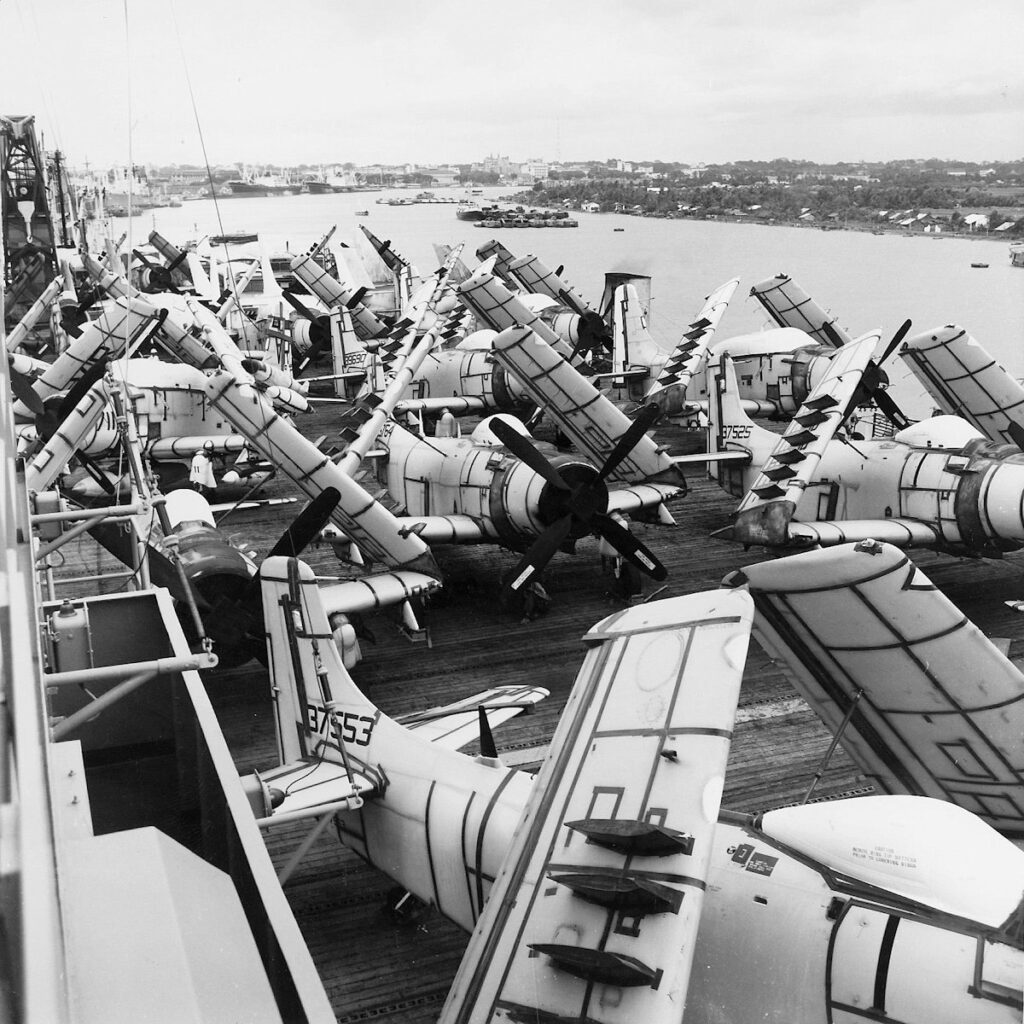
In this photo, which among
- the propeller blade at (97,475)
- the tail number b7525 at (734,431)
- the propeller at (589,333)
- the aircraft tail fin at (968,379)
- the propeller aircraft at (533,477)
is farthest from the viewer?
the propeller at (589,333)

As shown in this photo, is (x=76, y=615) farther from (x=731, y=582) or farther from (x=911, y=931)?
(x=911, y=931)

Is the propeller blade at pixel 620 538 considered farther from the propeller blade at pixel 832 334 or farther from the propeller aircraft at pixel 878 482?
the propeller blade at pixel 832 334

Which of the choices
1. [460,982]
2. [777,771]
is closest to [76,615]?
[460,982]

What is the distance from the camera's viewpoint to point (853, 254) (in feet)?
214

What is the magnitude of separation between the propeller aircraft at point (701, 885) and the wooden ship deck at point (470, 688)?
203cm

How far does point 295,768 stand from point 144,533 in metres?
3.84

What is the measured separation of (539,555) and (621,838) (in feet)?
34.5

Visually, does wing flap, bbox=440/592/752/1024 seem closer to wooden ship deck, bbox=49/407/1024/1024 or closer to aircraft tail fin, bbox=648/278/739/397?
wooden ship deck, bbox=49/407/1024/1024

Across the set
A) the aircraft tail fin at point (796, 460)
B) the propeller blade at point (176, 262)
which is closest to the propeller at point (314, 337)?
the propeller blade at point (176, 262)

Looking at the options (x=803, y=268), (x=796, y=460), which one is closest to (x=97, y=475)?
(x=796, y=460)

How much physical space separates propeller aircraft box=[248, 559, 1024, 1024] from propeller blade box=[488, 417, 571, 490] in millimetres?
8766

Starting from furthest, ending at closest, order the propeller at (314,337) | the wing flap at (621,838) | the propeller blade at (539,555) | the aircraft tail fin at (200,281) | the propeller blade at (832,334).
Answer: the aircraft tail fin at (200,281) → the propeller at (314,337) → the propeller blade at (832,334) → the propeller blade at (539,555) → the wing flap at (621,838)

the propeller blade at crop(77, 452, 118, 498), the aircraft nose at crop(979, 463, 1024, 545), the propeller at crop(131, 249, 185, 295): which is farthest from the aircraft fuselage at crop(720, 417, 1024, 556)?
the propeller at crop(131, 249, 185, 295)

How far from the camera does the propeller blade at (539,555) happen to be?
16.8 meters
